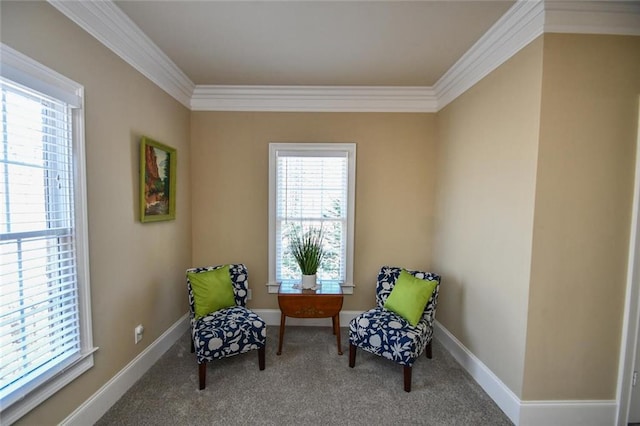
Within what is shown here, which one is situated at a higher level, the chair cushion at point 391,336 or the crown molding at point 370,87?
the crown molding at point 370,87

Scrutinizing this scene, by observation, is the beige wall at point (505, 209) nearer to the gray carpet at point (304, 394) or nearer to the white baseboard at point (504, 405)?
the white baseboard at point (504, 405)

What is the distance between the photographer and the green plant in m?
2.68

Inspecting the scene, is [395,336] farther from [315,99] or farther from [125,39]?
[125,39]

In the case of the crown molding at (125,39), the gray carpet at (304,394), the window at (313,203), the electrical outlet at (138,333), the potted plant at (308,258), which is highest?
the crown molding at (125,39)

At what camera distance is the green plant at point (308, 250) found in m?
2.68

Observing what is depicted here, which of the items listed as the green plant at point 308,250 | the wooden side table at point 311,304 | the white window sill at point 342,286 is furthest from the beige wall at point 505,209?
the green plant at point 308,250

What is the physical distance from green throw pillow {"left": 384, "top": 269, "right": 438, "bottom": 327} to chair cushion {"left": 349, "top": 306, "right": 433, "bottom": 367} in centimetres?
6

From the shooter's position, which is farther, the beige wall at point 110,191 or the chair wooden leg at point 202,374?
the chair wooden leg at point 202,374

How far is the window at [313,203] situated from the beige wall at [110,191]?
1.10 meters

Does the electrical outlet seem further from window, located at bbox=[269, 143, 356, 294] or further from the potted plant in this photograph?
the potted plant

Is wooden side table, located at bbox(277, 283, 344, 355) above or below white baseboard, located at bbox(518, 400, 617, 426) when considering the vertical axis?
above

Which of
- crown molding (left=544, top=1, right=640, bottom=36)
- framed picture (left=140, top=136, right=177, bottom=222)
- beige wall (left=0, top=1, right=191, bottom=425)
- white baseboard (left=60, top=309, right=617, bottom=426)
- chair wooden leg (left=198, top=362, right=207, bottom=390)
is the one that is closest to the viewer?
beige wall (left=0, top=1, right=191, bottom=425)

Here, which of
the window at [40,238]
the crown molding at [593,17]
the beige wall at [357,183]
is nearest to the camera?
the window at [40,238]

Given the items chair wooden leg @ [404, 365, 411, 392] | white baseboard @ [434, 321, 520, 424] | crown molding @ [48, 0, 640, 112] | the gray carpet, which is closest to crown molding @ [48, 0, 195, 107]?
crown molding @ [48, 0, 640, 112]
